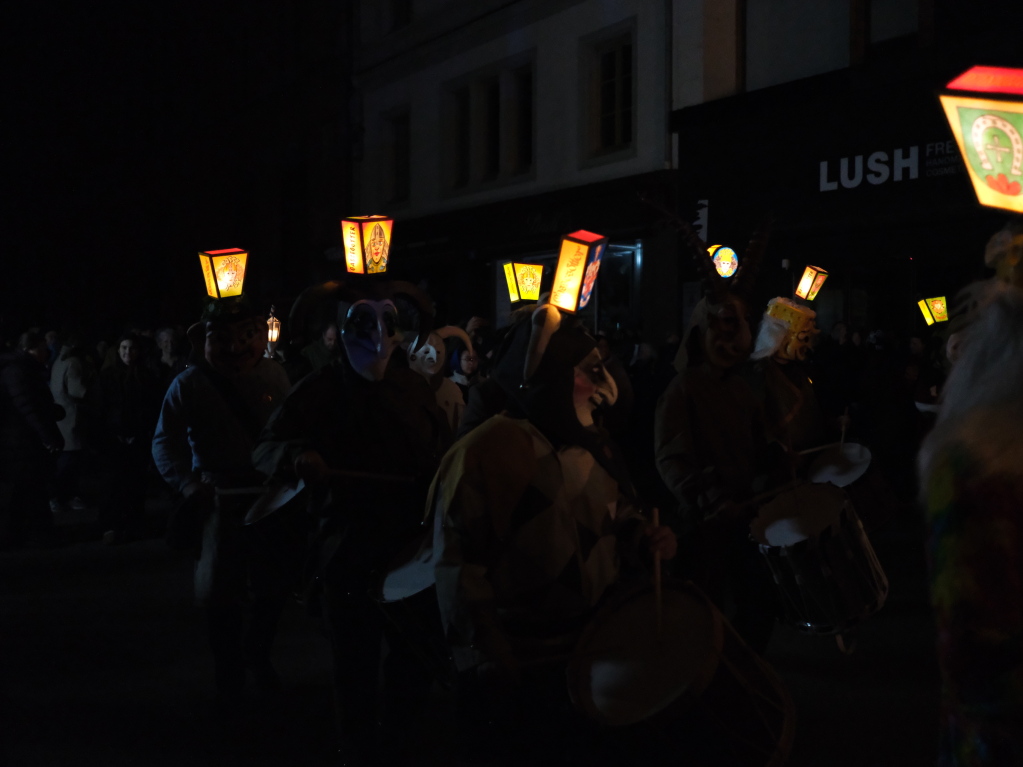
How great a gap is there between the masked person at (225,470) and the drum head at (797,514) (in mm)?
2281

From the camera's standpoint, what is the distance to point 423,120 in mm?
22781

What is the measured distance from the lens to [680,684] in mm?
2750

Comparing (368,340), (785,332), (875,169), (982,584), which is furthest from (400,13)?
(982,584)

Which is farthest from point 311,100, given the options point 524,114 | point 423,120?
point 524,114

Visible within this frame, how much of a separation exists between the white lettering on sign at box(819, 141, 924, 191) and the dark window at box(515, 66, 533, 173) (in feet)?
21.8

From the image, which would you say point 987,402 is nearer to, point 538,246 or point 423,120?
point 538,246

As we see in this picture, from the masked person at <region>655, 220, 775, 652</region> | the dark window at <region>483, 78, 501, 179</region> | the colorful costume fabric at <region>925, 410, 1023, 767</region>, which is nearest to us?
the colorful costume fabric at <region>925, 410, 1023, 767</region>

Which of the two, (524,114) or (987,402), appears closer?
(987,402)

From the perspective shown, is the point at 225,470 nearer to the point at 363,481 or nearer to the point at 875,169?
the point at 363,481

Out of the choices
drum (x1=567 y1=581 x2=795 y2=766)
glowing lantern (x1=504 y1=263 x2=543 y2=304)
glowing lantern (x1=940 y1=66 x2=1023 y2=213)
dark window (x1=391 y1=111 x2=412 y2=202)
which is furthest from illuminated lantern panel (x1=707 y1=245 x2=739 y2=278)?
dark window (x1=391 y1=111 x2=412 y2=202)

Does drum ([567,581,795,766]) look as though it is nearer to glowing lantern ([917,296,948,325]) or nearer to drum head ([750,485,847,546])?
drum head ([750,485,847,546])

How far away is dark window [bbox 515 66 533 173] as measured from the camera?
20.4m

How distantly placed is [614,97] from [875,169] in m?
5.32

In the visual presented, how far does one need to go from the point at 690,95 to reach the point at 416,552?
46.0 ft
